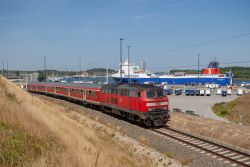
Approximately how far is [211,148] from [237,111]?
835 inches

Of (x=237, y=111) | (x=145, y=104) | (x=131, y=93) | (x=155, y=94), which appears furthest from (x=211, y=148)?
(x=237, y=111)

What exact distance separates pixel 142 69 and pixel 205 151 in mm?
145880

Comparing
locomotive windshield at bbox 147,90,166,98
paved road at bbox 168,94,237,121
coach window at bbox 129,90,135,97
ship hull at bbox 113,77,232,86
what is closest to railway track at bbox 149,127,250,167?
locomotive windshield at bbox 147,90,166,98

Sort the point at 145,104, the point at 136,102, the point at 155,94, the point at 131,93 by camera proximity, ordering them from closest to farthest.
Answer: the point at 145,104, the point at 155,94, the point at 136,102, the point at 131,93

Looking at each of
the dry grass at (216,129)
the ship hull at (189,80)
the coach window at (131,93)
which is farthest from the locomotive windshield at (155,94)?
the ship hull at (189,80)

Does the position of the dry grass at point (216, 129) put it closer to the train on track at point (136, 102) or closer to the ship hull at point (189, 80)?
the train on track at point (136, 102)

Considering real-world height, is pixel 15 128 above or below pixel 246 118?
above

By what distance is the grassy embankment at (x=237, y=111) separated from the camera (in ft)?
113

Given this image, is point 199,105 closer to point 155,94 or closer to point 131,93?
point 131,93

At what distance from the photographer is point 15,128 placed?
34.9 ft

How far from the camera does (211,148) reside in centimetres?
1803

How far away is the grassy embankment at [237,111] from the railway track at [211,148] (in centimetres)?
1400

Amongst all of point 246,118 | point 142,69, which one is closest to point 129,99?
point 246,118

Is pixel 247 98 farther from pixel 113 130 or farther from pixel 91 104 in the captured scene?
pixel 113 130
